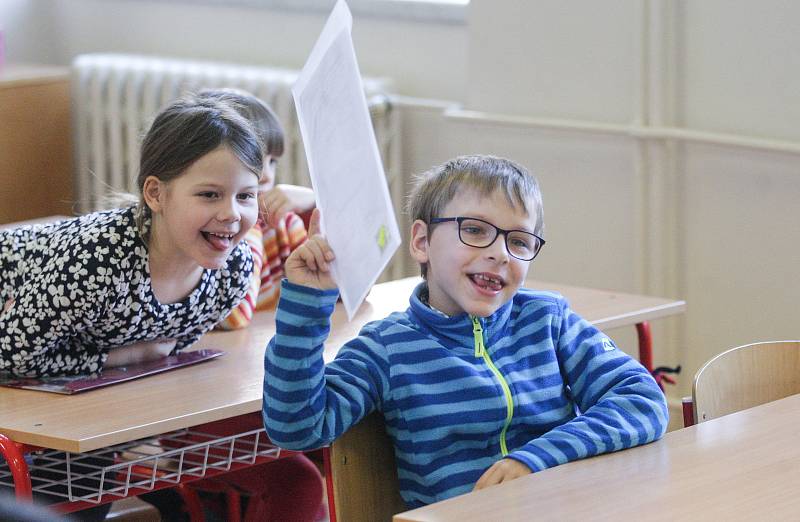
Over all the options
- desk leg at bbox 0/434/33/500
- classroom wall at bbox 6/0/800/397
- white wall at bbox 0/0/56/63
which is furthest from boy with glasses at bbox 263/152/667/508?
white wall at bbox 0/0/56/63

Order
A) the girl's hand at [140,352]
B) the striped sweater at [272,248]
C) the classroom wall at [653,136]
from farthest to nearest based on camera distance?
the classroom wall at [653,136], the striped sweater at [272,248], the girl's hand at [140,352]

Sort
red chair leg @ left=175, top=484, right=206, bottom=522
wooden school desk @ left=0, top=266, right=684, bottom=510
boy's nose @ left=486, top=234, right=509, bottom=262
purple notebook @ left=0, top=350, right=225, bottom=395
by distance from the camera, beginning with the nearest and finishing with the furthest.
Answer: boy's nose @ left=486, top=234, right=509, bottom=262 → wooden school desk @ left=0, top=266, right=684, bottom=510 → purple notebook @ left=0, top=350, right=225, bottom=395 → red chair leg @ left=175, top=484, right=206, bottom=522

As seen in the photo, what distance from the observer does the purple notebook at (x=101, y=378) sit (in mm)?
2066

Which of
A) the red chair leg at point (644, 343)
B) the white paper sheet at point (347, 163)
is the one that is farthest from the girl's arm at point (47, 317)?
the red chair leg at point (644, 343)

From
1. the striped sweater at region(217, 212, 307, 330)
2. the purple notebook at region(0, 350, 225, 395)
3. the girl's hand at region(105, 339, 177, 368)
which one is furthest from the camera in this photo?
the striped sweater at region(217, 212, 307, 330)

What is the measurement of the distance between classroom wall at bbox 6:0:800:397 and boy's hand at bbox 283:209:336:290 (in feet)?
5.94

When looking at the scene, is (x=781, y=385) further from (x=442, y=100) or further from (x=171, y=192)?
(x=442, y=100)

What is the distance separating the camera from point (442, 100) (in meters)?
3.96

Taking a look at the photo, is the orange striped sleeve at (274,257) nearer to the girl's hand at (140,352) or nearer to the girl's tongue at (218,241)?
the girl's hand at (140,352)

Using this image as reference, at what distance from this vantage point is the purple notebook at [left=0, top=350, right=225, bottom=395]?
6.78 feet

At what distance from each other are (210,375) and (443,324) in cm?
56

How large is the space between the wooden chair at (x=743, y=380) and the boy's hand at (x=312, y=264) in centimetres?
67

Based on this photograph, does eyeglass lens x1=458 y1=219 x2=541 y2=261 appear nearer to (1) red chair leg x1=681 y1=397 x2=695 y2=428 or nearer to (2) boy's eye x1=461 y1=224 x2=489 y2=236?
(2) boy's eye x1=461 y1=224 x2=489 y2=236

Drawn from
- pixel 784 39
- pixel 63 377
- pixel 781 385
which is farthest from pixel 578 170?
pixel 63 377
